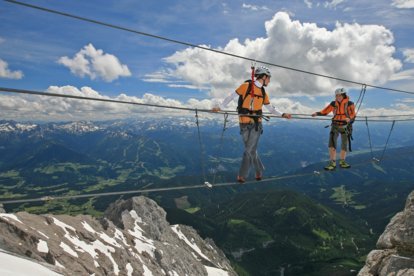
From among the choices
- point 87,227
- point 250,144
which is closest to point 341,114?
point 250,144

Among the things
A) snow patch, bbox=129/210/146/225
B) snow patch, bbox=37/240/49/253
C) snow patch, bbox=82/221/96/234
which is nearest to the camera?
snow patch, bbox=37/240/49/253

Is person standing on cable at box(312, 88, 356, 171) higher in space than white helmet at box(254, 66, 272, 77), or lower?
lower

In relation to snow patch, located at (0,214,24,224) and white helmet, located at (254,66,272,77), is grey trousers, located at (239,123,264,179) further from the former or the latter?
snow patch, located at (0,214,24,224)

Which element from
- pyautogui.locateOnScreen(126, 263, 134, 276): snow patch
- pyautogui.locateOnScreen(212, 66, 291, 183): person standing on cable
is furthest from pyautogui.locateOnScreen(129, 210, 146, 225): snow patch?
pyautogui.locateOnScreen(212, 66, 291, 183): person standing on cable

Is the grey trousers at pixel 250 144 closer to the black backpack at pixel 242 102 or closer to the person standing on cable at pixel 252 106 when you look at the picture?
the person standing on cable at pixel 252 106

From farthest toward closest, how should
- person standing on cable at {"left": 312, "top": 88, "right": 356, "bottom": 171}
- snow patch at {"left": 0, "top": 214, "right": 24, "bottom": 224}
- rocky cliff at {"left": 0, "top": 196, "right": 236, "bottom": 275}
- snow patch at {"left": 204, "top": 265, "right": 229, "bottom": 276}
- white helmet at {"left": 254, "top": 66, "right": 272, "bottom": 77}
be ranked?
snow patch at {"left": 204, "top": 265, "right": 229, "bottom": 276}, snow patch at {"left": 0, "top": 214, "right": 24, "bottom": 224}, rocky cliff at {"left": 0, "top": 196, "right": 236, "bottom": 275}, person standing on cable at {"left": 312, "top": 88, "right": 356, "bottom": 171}, white helmet at {"left": 254, "top": 66, "right": 272, "bottom": 77}

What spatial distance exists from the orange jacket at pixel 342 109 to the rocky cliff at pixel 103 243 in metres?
39.4

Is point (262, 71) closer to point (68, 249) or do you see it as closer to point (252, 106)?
point (252, 106)

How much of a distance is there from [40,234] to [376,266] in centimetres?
8300

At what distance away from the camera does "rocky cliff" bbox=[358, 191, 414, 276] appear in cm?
2047

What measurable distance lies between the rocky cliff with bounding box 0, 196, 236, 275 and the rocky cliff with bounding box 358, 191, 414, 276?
38.0 m

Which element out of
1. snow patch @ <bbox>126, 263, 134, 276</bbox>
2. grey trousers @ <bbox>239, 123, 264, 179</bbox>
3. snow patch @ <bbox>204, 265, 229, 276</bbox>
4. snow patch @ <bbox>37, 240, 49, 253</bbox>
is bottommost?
snow patch @ <bbox>204, 265, 229, 276</bbox>

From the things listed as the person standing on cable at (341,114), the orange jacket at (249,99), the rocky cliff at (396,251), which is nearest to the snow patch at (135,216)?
the rocky cliff at (396,251)

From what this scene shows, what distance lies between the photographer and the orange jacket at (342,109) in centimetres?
2186
